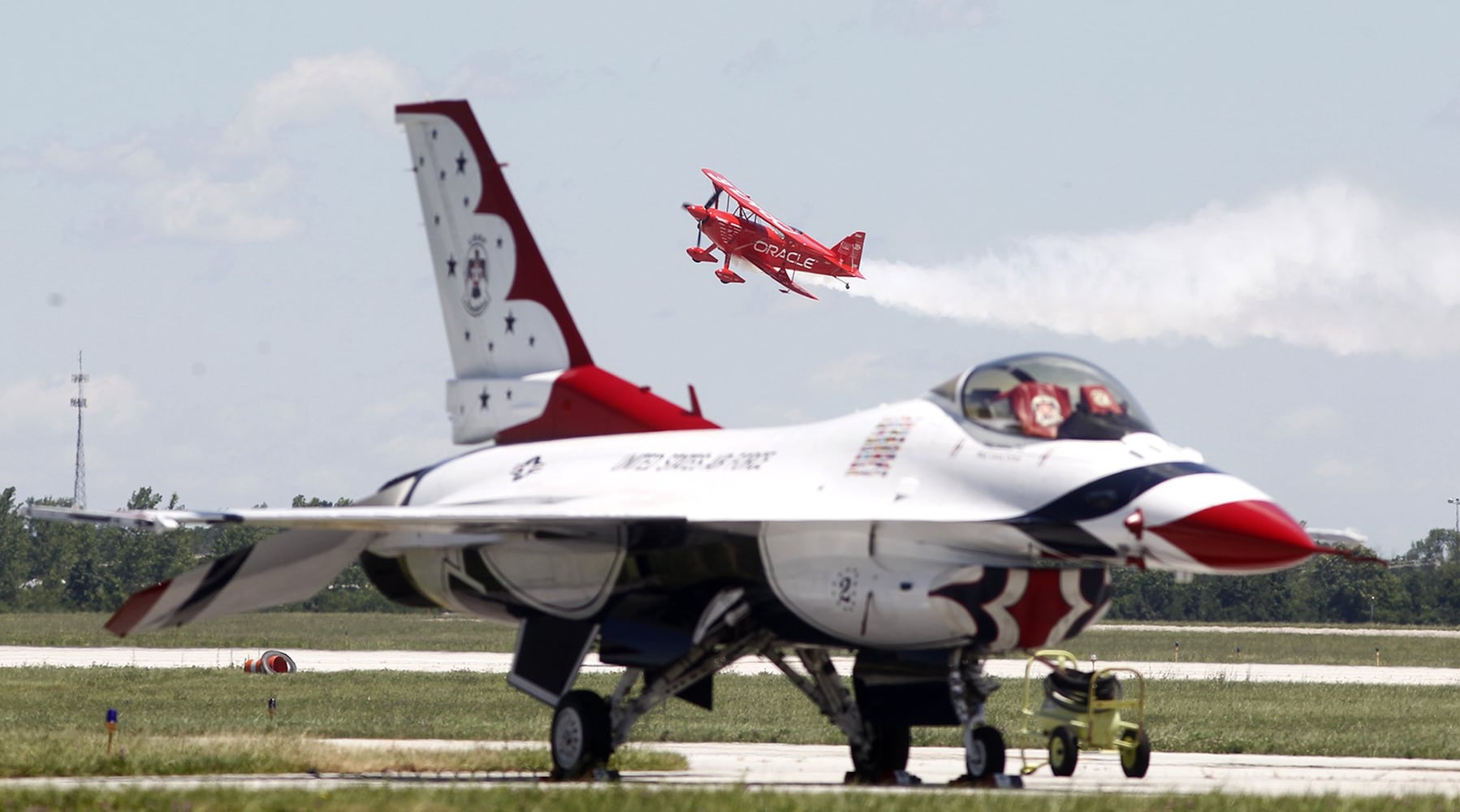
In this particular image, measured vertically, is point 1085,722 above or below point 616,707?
below

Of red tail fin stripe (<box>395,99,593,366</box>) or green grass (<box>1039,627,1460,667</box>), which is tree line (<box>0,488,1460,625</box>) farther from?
red tail fin stripe (<box>395,99,593,366</box>)

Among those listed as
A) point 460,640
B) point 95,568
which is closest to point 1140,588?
point 460,640

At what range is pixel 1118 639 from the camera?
218 ft

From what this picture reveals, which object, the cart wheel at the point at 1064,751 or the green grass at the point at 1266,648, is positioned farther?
the green grass at the point at 1266,648

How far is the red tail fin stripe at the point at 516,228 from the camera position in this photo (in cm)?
2280

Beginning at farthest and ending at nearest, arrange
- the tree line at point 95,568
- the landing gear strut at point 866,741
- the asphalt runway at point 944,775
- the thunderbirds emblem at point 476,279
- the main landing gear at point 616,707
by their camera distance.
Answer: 1. the tree line at point 95,568
2. the thunderbirds emblem at point 476,279
3. the landing gear strut at point 866,741
4. the main landing gear at point 616,707
5. the asphalt runway at point 944,775

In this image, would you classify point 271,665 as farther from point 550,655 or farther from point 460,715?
point 550,655

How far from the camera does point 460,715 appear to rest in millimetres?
30453

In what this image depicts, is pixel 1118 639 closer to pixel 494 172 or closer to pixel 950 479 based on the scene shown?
pixel 494 172

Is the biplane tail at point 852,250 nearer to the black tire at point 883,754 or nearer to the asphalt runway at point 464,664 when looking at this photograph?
the asphalt runway at point 464,664

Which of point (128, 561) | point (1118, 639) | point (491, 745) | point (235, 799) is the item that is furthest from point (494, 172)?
point (128, 561)

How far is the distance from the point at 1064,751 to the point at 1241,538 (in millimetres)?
5046

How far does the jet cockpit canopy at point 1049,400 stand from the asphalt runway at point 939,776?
3.02m

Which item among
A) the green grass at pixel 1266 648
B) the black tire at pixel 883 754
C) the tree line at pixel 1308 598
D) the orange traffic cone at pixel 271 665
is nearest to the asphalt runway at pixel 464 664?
the orange traffic cone at pixel 271 665
